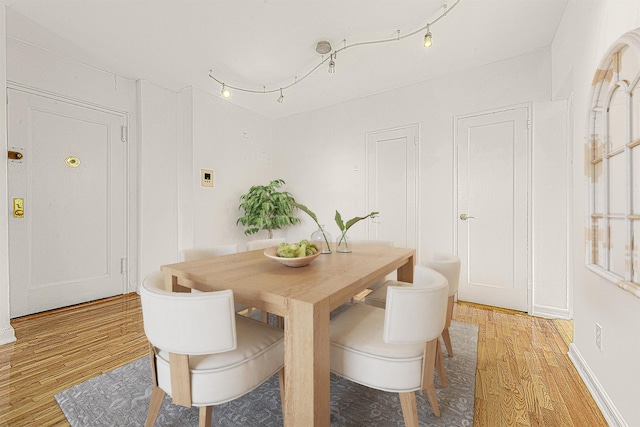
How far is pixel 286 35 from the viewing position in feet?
8.30

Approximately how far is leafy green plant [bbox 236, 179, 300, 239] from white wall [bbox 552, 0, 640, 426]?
3.11 m

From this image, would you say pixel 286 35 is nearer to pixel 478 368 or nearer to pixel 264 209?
pixel 264 209

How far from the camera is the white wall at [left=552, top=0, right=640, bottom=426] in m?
1.25

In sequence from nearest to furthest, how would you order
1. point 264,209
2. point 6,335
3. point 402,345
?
point 402,345
point 6,335
point 264,209

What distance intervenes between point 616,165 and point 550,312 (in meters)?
1.84

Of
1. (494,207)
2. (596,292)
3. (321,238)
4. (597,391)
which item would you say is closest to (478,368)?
(597,391)

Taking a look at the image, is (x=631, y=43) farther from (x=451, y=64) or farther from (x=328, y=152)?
(x=328, y=152)

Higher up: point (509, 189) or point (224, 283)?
point (509, 189)

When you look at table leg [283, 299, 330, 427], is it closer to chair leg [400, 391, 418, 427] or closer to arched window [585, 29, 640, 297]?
chair leg [400, 391, 418, 427]

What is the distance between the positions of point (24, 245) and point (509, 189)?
189 inches

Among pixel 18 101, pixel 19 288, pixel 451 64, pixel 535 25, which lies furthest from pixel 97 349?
pixel 535 25

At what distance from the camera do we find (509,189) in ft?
9.50

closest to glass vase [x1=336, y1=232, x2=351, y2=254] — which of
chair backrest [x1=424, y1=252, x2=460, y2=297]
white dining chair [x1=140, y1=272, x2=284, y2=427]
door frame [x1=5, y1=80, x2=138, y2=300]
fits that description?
chair backrest [x1=424, y1=252, x2=460, y2=297]

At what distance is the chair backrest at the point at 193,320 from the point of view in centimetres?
93
